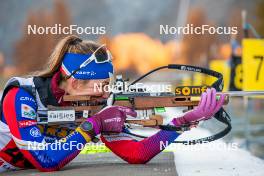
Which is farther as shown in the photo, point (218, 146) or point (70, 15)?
point (70, 15)

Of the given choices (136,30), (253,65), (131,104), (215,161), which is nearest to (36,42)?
(136,30)

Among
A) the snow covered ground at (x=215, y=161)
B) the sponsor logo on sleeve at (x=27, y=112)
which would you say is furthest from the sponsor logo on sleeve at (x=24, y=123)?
the snow covered ground at (x=215, y=161)

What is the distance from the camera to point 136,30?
28.2 metres

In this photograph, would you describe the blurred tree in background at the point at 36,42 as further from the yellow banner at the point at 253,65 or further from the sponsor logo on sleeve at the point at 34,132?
the sponsor logo on sleeve at the point at 34,132

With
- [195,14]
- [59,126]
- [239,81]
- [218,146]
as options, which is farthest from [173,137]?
[195,14]

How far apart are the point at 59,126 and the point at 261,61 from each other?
12.5 ft

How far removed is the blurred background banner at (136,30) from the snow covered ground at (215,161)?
12107 mm

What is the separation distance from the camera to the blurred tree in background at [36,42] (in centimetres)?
1936

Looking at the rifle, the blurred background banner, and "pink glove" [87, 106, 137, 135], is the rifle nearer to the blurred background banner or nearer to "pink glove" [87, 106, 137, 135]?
"pink glove" [87, 106, 137, 135]

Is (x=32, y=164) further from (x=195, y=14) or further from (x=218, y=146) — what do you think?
(x=195, y=14)

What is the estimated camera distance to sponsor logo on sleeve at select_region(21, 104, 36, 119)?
9.70 ft

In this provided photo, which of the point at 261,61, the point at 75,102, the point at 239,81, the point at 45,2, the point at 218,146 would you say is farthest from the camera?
the point at 45,2

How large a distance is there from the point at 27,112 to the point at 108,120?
1.19ft

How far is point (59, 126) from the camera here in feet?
10.4
